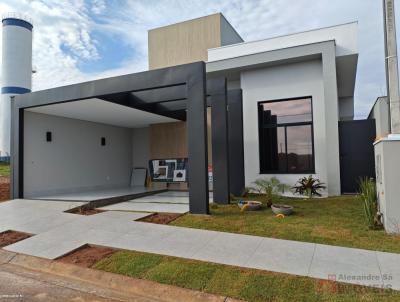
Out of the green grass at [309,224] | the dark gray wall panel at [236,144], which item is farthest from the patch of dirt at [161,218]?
the dark gray wall panel at [236,144]

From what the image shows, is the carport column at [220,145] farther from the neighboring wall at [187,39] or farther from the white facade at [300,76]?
the neighboring wall at [187,39]

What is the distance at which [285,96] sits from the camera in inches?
500

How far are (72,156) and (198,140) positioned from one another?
26.0 feet

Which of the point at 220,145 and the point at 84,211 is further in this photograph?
the point at 220,145

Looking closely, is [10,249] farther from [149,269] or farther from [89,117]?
[89,117]

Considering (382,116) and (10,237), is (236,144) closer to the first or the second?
(382,116)

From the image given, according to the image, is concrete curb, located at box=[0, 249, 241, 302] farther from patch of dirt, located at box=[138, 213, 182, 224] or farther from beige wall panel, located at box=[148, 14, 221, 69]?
beige wall panel, located at box=[148, 14, 221, 69]

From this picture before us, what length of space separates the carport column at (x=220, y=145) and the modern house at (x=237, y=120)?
1.3 inches

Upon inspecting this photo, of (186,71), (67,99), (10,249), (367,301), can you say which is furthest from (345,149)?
(10,249)

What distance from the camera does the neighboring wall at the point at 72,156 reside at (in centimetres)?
1205

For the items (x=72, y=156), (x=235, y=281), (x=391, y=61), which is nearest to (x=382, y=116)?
(x=391, y=61)

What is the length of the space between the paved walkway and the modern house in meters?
3.68

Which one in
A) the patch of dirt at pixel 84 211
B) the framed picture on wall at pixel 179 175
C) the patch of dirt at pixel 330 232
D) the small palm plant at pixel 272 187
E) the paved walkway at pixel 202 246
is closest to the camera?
the paved walkway at pixel 202 246

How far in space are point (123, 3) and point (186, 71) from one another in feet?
11.7
